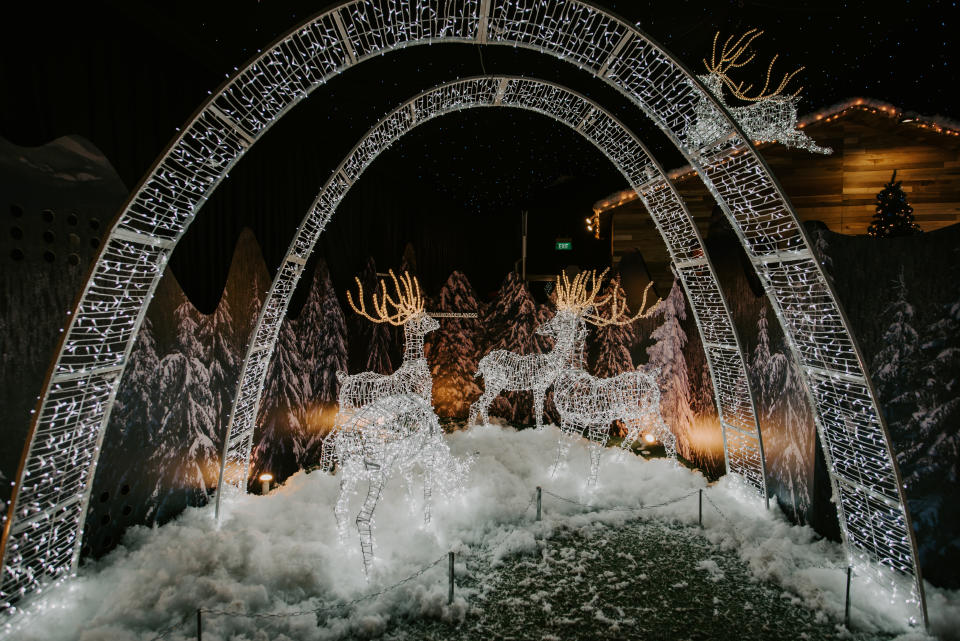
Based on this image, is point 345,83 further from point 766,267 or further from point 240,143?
point 766,267

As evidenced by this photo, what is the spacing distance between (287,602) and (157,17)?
155 inches

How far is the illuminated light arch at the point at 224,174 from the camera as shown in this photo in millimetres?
2557

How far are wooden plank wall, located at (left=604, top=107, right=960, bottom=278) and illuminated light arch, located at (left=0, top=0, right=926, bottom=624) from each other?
3114 mm

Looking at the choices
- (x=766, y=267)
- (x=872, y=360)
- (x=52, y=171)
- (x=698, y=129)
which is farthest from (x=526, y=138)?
(x=52, y=171)

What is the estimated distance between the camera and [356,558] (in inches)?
135

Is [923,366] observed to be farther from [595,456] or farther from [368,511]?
[368,511]

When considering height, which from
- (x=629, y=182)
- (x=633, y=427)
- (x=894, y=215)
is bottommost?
(x=633, y=427)

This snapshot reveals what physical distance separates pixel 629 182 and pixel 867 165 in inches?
157

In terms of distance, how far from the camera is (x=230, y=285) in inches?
167

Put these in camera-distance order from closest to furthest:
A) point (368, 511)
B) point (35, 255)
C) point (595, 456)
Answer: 1. point (35, 255)
2. point (368, 511)
3. point (595, 456)

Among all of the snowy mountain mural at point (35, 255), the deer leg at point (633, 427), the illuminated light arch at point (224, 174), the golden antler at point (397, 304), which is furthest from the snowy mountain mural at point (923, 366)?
the snowy mountain mural at point (35, 255)

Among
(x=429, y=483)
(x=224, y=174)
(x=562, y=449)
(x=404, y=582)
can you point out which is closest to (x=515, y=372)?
(x=562, y=449)

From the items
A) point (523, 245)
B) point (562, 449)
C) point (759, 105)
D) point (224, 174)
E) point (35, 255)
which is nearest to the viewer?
point (35, 255)

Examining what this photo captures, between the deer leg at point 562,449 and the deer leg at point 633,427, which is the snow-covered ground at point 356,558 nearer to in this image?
the deer leg at point 562,449
